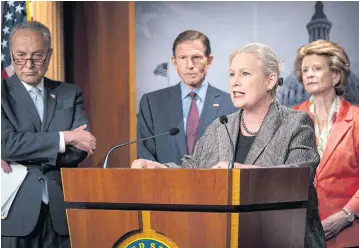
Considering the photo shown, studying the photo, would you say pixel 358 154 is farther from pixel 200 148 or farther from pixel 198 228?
pixel 198 228

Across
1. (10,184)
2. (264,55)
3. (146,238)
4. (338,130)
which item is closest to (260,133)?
(264,55)

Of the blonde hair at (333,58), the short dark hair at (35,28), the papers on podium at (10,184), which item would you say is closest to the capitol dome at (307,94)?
the blonde hair at (333,58)

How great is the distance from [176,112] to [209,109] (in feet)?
0.82

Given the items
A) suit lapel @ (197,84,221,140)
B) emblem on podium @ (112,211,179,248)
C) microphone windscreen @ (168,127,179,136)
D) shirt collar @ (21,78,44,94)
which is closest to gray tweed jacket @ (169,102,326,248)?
microphone windscreen @ (168,127,179,136)

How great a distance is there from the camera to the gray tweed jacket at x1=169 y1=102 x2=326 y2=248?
136 inches

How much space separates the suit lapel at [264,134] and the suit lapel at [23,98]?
1875mm

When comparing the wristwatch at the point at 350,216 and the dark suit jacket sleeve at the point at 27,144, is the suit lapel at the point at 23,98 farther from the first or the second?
the wristwatch at the point at 350,216

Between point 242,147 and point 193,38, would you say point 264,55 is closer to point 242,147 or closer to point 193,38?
point 242,147

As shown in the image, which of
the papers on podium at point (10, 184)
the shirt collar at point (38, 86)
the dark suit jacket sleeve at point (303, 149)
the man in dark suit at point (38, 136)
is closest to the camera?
the dark suit jacket sleeve at point (303, 149)

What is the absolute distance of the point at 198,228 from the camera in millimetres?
2996

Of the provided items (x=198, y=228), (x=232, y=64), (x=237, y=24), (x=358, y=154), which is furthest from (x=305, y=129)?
(x=237, y=24)

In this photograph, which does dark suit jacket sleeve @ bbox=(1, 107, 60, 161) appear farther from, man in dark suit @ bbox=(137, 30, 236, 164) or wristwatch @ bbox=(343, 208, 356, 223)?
wristwatch @ bbox=(343, 208, 356, 223)

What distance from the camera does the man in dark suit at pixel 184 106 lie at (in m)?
5.24

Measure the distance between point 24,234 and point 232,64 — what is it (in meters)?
1.90
